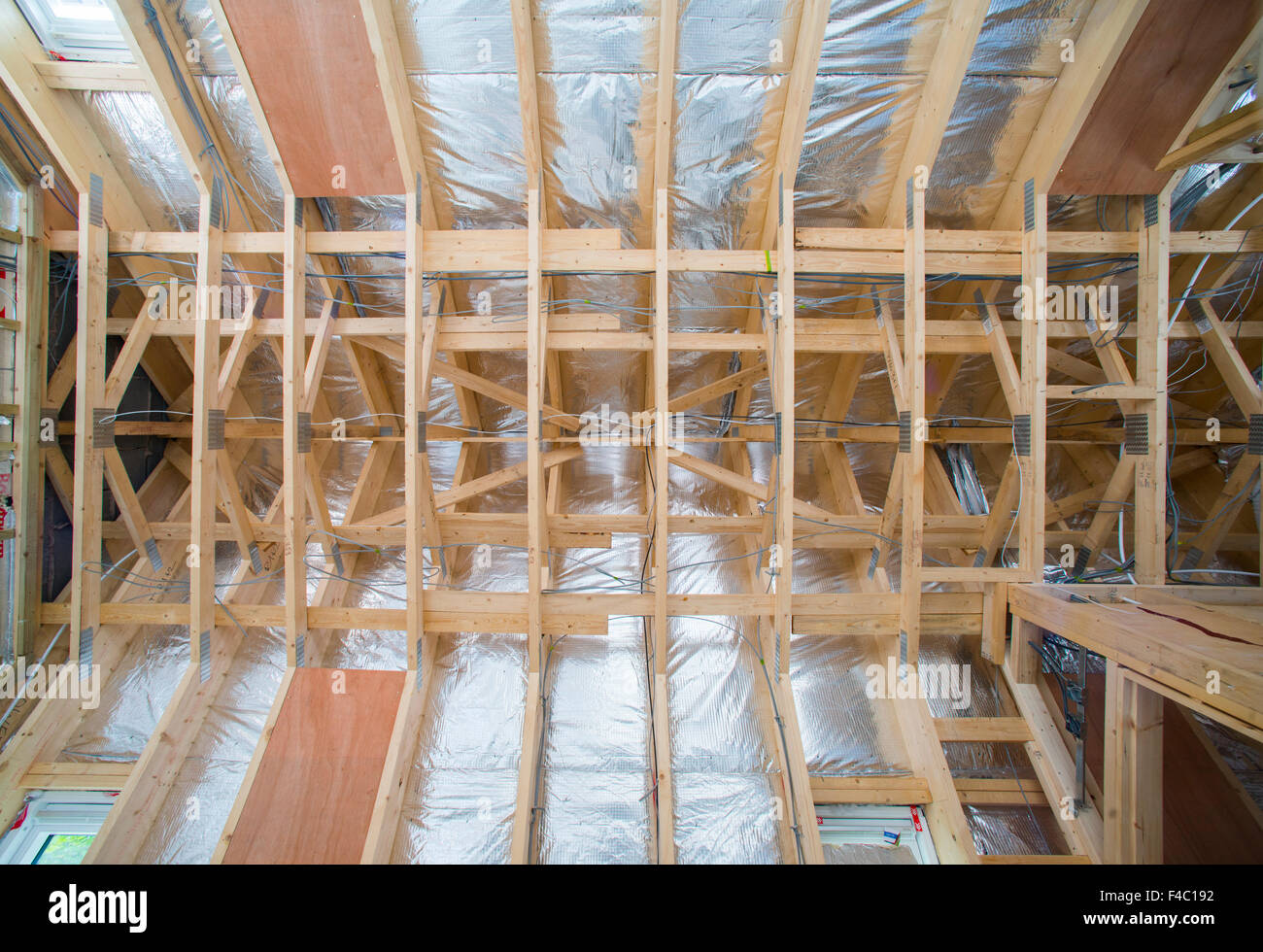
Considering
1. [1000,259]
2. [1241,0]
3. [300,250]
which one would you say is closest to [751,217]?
[1000,259]

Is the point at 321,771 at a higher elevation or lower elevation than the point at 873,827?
higher

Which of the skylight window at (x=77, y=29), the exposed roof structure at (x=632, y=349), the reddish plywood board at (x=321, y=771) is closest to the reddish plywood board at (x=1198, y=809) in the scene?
the exposed roof structure at (x=632, y=349)

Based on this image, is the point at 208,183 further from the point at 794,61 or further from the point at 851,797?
the point at 851,797

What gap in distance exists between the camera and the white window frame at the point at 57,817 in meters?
2.59

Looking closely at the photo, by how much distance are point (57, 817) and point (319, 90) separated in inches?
126

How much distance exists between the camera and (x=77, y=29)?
282 centimetres

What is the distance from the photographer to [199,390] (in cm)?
275

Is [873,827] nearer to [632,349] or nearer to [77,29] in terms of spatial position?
[632,349]

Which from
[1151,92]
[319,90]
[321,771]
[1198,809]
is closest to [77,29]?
[319,90]

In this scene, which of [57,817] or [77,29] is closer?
[57,817]

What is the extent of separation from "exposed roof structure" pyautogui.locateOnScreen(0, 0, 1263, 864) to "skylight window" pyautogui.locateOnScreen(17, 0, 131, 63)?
2 centimetres

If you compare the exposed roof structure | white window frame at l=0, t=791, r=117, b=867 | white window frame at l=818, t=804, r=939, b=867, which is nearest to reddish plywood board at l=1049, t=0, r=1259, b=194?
the exposed roof structure

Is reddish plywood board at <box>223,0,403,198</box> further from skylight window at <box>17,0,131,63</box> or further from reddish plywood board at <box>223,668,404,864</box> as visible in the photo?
reddish plywood board at <box>223,668,404,864</box>

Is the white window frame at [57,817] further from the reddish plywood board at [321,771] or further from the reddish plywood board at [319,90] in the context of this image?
the reddish plywood board at [319,90]
